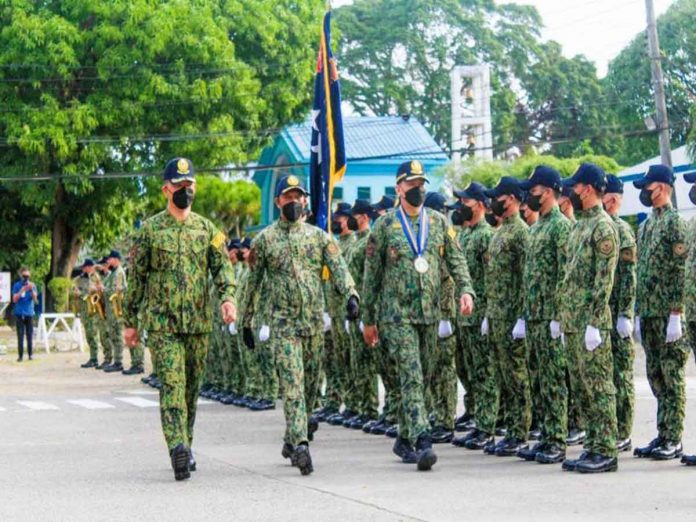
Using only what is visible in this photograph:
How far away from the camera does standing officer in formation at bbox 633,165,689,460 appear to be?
→ 11.3 meters

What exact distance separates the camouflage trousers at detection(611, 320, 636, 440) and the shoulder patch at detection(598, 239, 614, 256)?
1.69m

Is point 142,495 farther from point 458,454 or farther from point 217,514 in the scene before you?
point 458,454

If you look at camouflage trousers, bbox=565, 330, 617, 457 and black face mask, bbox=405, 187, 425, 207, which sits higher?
black face mask, bbox=405, 187, 425, 207

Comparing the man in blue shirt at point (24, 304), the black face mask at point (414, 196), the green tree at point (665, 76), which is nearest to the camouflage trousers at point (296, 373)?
the black face mask at point (414, 196)

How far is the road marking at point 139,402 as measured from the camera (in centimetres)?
1888

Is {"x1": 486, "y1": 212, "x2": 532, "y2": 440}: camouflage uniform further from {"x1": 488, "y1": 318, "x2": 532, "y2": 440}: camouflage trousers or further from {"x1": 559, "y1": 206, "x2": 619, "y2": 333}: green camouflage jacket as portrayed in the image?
{"x1": 559, "y1": 206, "x2": 619, "y2": 333}: green camouflage jacket

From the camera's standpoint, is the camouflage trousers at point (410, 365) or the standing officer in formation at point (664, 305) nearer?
the camouflage trousers at point (410, 365)

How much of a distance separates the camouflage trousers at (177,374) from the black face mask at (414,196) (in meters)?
1.96

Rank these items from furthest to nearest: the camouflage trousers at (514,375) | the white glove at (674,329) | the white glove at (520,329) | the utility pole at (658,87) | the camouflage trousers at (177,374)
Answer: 1. the utility pole at (658,87)
2. the camouflage trousers at (514,375)
3. the white glove at (520,329)
4. the white glove at (674,329)
5. the camouflage trousers at (177,374)

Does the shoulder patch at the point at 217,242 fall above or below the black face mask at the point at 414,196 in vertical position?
below

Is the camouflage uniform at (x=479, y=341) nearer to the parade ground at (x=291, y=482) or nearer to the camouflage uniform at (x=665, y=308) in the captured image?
the parade ground at (x=291, y=482)

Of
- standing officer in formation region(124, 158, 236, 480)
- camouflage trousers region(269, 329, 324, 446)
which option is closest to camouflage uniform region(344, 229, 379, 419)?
camouflage trousers region(269, 329, 324, 446)

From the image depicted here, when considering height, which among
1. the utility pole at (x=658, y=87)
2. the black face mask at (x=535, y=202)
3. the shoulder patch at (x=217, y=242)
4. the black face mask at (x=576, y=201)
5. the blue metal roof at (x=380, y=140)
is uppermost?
the blue metal roof at (x=380, y=140)

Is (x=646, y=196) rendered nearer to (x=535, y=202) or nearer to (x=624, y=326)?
(x=535, y=202)
